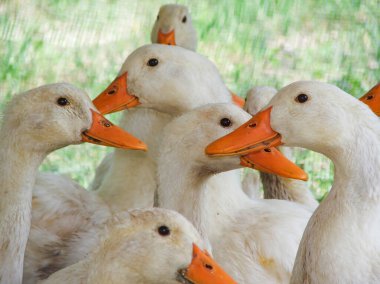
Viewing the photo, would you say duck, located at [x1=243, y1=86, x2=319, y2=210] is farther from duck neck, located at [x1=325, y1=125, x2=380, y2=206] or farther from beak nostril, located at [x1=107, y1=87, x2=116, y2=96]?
duck neck, located at [x1=325, y1=125, x2=380, y2=206]

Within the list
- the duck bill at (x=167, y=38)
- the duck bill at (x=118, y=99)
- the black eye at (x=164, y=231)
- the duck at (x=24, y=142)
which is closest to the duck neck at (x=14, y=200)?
the duck at (x=24, y=142)

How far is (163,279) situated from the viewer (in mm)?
3684

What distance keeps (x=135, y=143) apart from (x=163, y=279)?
3.40 ft

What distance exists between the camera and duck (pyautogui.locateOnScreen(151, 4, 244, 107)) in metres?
6.48

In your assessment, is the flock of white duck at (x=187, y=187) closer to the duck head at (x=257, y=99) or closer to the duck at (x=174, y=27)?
the duck head at (x=257, y=99)

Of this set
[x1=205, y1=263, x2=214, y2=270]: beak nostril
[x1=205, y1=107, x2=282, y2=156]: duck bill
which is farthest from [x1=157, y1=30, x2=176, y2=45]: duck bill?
[x1=205, y1=263, x2=214, y2=270]: beak nostril

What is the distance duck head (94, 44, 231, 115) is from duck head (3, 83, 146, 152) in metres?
0.61

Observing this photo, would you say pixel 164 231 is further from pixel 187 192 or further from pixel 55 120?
pixel 55 120

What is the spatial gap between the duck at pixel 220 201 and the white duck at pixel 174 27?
6.40ft

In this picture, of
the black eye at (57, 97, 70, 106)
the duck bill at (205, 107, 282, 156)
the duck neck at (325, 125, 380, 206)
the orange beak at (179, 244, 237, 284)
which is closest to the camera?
the orange beak at (179, 244, 237, 284)

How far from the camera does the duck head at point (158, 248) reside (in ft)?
12.0

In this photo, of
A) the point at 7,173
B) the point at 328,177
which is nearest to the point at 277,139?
the point at 7,173

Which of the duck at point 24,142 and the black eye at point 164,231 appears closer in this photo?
the black eye at point 164,231

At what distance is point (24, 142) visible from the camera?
174 inches
